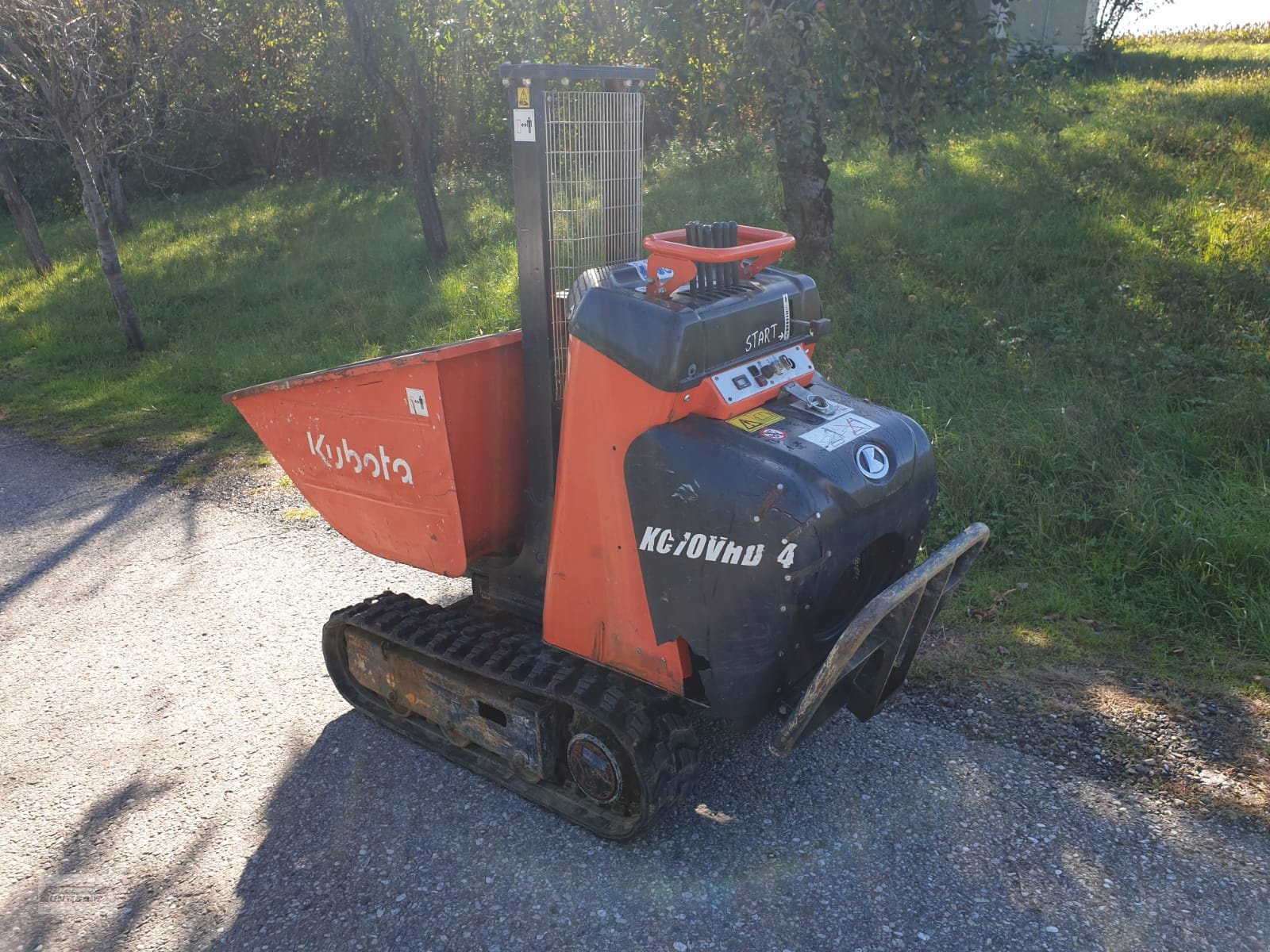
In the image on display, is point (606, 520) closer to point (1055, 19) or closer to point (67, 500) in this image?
point (67, 500)

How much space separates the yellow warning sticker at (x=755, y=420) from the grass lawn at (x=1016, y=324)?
1790 mm

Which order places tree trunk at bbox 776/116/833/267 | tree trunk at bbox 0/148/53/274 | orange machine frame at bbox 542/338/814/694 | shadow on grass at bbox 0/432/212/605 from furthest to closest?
tree trunk at bbox 0/148/53/274 → tree trunk at bbox 776/116/833/267 → shadow on grass at bbox 0/432/212/605 → orange machine frame at bbox 542/338/814/694

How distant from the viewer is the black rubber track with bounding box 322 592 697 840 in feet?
10.9

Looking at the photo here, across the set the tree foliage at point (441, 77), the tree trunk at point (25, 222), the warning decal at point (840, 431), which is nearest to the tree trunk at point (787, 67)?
the tree foliage at point (441, 77)

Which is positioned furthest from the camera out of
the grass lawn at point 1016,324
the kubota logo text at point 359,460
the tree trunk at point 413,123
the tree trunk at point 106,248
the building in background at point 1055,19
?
the building in background at point 1055,19

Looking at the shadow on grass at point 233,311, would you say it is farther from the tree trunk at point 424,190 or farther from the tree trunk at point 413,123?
the tree trunk at point 413,123

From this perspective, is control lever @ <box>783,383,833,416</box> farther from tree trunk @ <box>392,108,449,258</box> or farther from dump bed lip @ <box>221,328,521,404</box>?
tree trunk @ <box>392,108,449,258</box>

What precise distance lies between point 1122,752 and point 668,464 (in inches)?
85.0

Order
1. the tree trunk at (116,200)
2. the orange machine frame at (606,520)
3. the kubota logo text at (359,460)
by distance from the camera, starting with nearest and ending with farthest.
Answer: the orange machine frame at (606,520), the kubota logo text at (359,460), the tree trunk at (116,200)

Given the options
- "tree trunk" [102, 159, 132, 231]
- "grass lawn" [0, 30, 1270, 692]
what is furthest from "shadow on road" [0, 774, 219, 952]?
"tree trunk" [102, 159, 132, 231]

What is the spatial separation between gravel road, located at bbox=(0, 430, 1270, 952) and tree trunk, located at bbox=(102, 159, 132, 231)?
45.8 ft

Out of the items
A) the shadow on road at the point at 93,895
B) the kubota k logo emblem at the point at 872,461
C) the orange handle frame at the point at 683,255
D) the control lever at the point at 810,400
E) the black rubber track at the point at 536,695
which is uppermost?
the orange handle frame at the point at 683,255

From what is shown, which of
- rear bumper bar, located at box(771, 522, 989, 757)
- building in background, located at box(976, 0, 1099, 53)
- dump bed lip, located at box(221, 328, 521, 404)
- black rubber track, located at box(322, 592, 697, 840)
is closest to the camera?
rear bumper bar, located at box(771, 522, 989, 757)

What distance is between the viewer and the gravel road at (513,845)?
120 inches
